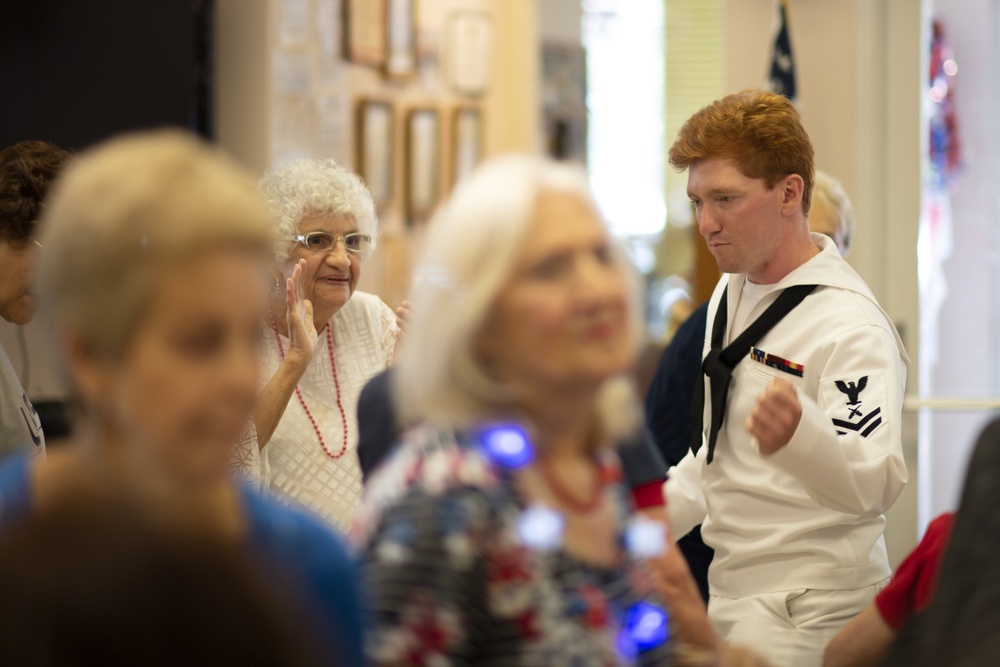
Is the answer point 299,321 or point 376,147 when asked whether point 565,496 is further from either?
point 376,147

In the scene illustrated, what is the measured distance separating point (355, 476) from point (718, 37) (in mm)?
9066

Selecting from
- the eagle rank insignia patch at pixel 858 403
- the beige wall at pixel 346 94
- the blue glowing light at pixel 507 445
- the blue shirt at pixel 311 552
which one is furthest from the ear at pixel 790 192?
the beige wall at pixel 346 94

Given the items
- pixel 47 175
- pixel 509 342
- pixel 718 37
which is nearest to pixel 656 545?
pixel 509 342

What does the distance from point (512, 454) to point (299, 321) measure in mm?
1505

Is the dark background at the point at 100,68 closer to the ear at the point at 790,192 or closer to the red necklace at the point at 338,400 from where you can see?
the red necklace at the point at 338,400

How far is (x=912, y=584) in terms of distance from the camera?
2.14 meters

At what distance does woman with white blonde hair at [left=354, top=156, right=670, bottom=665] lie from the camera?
1.28 m

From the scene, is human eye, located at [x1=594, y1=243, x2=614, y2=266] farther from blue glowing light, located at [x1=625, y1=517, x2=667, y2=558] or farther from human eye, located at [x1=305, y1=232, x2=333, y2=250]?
human eye, located at [x1=305, y1=232, x2=333, y2=250]

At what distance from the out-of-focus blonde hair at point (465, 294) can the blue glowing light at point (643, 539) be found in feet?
0.70

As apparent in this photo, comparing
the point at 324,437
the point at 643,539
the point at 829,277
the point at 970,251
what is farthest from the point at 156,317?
the point at 970,251

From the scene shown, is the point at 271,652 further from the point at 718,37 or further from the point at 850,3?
the point at 718,37

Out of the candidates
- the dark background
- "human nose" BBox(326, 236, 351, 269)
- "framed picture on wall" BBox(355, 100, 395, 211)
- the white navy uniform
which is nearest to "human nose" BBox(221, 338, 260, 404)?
the white navy uniform

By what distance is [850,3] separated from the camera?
16.9 ft

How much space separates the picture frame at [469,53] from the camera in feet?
24.3
